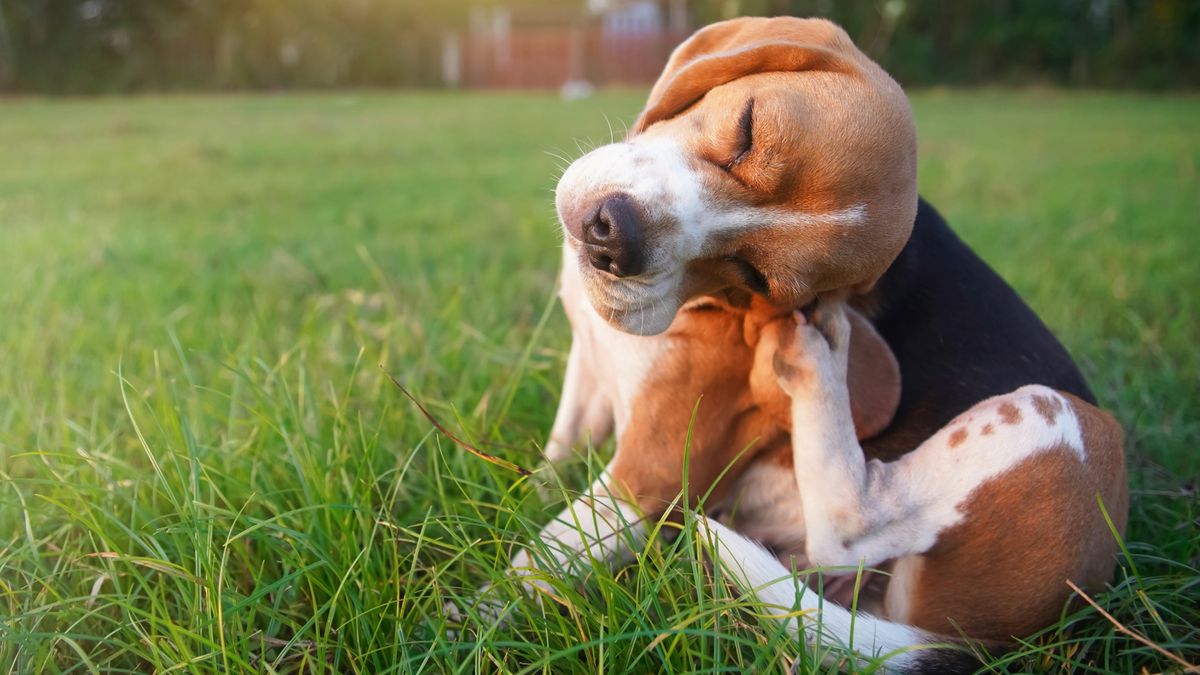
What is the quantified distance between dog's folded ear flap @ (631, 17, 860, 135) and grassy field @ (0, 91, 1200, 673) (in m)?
0.47

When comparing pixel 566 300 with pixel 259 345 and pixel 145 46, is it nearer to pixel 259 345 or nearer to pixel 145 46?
pixel 259 345

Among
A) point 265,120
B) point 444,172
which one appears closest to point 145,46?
point 265,120

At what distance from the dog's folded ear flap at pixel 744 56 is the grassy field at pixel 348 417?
0.47 meters

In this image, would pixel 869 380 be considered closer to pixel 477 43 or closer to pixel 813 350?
pixel 813 350

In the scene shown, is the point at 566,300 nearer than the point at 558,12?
Yes

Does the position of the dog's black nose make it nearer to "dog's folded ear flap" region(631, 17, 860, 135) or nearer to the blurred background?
"dog's folded ear flap" region(631, 17, 860, 135)

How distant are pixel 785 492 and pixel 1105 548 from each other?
80cm

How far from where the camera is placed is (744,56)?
2.38m

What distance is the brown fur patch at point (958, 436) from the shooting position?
2424 millimetres

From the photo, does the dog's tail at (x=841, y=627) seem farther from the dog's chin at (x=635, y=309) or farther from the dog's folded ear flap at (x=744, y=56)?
the dog's folded ear flap at (x=744, y=56)

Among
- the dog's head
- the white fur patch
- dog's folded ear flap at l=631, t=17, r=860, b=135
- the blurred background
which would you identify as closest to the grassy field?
the white fur patch

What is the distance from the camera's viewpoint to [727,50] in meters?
2.46

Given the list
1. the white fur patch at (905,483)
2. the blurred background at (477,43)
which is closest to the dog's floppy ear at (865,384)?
the white fur patch at (905,483)

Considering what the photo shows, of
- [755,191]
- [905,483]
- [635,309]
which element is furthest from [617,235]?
[905,483]
